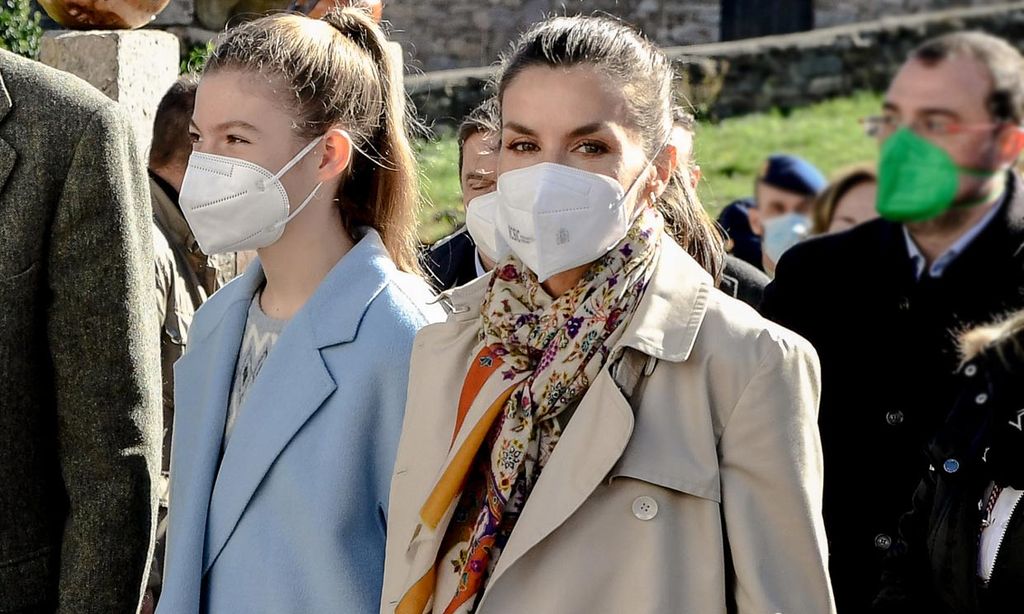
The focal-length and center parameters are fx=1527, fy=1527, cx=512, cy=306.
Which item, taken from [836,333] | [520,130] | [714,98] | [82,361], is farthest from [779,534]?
[714,98]

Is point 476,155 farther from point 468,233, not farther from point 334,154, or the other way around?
point 334,154

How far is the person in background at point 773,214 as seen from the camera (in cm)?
635

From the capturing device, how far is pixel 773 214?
7.09 metres

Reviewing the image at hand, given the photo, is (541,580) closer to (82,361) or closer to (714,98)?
(82,361)

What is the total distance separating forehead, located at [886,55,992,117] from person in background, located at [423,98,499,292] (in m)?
1.11

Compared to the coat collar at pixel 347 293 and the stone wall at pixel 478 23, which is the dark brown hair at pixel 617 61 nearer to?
the coat collar at pixel 347 293

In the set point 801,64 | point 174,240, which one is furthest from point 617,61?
point 801,64

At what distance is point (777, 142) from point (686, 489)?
40.7ft

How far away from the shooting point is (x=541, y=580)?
87.9 inches

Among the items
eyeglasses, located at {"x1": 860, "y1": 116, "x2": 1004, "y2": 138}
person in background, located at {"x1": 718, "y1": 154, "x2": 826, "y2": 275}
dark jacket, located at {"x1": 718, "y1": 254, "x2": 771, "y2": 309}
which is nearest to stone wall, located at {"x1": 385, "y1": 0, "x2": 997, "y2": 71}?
person in background, located at {"x1": 718, "y1": 154, "x2": 826, "y2": 275}

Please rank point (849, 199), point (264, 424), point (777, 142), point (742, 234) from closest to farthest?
point (264, 424), point (849, 199), point (742, 234), point (777, 142)

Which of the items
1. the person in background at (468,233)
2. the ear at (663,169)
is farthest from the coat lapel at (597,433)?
the person in background at (468,233)

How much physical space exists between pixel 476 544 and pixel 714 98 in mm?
12634

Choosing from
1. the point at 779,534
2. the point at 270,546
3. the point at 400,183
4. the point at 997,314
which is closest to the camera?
the point at 779,534
